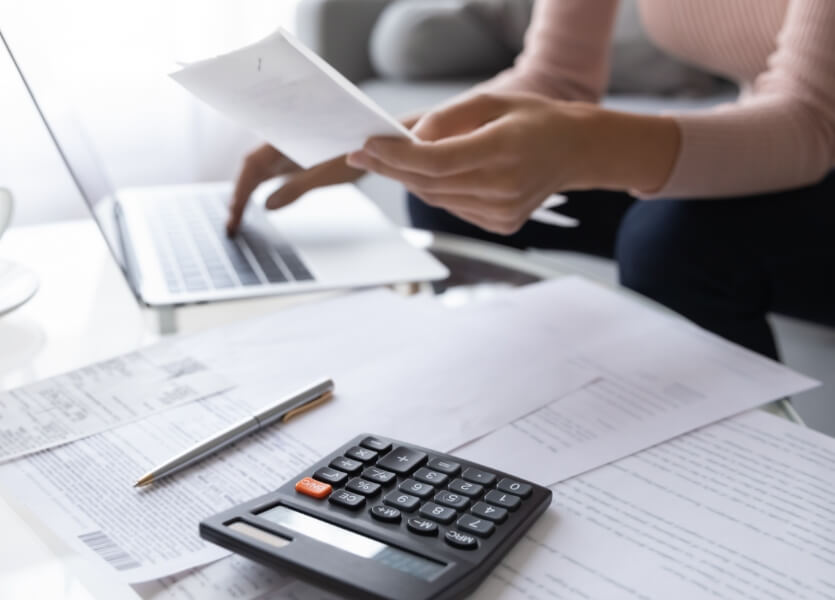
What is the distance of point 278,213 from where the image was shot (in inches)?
32.6

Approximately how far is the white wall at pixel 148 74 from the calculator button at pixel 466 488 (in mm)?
1543

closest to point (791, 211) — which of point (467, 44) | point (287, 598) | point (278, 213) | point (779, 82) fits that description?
point (779, 82)

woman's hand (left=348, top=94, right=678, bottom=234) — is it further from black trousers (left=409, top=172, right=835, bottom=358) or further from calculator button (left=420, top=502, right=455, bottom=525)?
calculator button (left=420, top=502, right=455, bottom=525)

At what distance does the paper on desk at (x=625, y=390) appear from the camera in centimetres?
46

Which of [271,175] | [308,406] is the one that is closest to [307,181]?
[271,175]

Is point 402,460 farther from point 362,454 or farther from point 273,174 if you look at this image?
point 273,174

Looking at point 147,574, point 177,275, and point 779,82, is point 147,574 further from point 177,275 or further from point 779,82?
point 779,82

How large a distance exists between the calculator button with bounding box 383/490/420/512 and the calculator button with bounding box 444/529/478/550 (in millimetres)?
26

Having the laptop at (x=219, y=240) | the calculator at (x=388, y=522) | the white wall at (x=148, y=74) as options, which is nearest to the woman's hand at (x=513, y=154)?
the laptop at (x=219, y=240)

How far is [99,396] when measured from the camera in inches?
20.0

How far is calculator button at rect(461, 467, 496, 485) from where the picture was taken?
0.40 meters

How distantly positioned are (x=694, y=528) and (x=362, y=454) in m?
0.16

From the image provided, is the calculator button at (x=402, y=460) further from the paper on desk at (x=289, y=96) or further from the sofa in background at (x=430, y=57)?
the sofa in background at (x=430, y=57)

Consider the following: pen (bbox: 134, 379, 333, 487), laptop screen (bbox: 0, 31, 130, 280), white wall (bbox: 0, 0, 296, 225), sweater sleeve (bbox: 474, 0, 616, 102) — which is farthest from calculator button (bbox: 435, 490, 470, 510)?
white wall (bbox: 0, 0, 296, 225)
